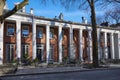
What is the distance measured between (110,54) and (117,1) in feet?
75.1

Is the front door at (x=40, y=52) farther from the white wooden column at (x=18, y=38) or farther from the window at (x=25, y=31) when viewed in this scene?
the white wooden column at (x=18, y=38)

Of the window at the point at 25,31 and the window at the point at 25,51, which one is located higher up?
the window at the point at 25,31

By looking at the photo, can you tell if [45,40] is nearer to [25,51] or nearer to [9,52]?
[25,51]

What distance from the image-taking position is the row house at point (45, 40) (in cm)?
3881

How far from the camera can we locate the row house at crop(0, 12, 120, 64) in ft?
127

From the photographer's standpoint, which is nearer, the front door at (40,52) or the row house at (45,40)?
the row house at (45,40)

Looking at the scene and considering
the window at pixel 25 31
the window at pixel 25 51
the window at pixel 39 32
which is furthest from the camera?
the window at pixel 39 32

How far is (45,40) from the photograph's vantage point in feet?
144

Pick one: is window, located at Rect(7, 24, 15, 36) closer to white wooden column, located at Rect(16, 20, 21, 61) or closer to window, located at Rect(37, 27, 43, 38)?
white wooden column, located at Rect(16, 20, 21, 61)

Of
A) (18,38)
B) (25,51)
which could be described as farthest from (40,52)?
(18,38)

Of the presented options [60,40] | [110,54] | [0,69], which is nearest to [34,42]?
[60,40]

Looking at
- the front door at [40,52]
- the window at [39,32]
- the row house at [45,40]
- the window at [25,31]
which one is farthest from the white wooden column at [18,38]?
the window at [39,32]

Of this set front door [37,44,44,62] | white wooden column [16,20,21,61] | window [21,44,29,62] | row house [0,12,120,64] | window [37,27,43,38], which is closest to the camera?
white wooden column [16,20,21,61]

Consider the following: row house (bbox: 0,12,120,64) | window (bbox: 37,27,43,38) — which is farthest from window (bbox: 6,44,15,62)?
window (bbox: 37,27,43,38)
